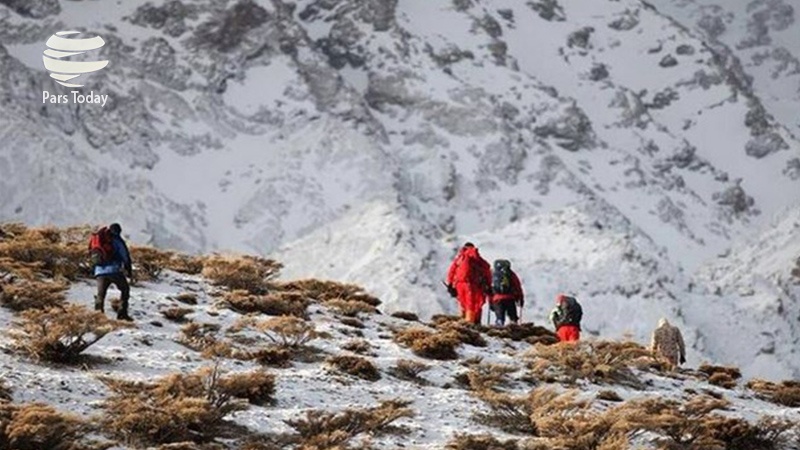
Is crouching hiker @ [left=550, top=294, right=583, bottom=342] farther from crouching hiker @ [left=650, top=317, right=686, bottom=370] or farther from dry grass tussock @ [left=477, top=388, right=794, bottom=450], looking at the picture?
dry grass tussock @ [left=477, top=388, right=794, bottom=450]

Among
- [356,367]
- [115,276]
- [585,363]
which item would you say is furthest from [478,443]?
[115,276]

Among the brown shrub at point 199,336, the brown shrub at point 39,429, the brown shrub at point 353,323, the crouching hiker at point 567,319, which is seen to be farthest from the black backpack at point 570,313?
the brown shrub at point 39,429

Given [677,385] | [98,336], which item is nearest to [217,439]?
[98,336]

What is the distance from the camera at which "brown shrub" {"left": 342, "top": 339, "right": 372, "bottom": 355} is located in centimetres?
1864

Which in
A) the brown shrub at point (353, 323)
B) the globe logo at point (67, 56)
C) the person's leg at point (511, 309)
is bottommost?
the brown shrub at point (353, 323)

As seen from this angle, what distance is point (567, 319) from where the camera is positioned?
2436 cm

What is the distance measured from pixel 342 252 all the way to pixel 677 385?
11487 centimetres

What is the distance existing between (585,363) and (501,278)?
645 cm

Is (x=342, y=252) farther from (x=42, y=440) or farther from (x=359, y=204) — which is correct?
(x=42, y=440)

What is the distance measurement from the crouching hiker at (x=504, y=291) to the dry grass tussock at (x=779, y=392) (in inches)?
222

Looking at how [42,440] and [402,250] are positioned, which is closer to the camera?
[42,440]

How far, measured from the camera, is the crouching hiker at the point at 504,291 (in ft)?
83.3

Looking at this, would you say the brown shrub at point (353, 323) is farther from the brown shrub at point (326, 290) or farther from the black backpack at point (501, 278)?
the black backpack at point (501, 278)

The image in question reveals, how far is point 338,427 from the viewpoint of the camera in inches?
546
